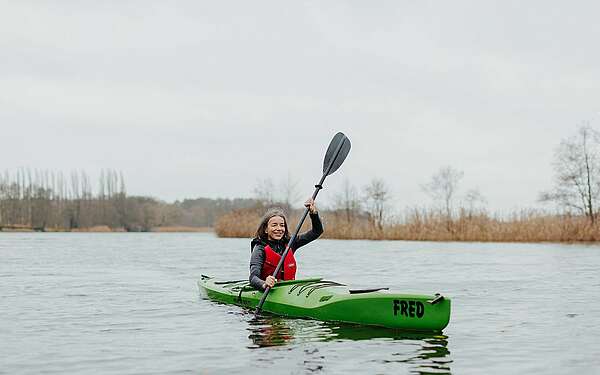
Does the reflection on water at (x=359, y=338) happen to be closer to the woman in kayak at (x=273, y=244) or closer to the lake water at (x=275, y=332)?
the lake water at (x=275, y=332)

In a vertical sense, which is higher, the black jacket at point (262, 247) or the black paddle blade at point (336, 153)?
the black paddle blade at point (336, 153)

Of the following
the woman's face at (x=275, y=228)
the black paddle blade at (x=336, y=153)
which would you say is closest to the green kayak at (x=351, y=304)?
the woman's face at (x=275, y=228)

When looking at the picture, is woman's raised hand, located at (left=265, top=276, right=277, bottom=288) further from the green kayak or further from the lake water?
the lake water

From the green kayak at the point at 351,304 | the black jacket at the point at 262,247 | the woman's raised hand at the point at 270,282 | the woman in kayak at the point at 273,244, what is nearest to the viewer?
the green kayak at the point at 351,304

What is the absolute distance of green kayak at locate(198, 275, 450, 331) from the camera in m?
6.61

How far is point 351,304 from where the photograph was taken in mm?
7105

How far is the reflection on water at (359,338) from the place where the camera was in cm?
566

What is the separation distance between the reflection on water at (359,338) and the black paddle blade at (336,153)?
2.54 metres

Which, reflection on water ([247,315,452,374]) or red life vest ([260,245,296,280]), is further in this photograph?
red life vest ([260,245,296,280])

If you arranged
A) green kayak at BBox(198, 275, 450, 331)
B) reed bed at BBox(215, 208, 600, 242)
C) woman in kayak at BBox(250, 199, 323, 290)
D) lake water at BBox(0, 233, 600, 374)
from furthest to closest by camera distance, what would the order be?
reed bed at BBox(215, 208, 600, 242) → woman in kayak at BBox(250, 199, 323, 290) → green kayak at BBox(198, 275, 450, 331) → lake water at BBox(0, 233, 600, 374)

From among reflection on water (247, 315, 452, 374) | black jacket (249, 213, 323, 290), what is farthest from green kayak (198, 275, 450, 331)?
black jacket (249, 213, 323, 290)

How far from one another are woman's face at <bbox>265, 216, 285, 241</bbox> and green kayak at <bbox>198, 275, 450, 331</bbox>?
1.74ft

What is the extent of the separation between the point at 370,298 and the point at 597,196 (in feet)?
95.1

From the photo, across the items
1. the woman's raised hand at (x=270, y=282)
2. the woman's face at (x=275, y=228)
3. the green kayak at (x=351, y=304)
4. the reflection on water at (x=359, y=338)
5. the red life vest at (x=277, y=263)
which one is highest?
the woman's face at (x=275, y=228)
